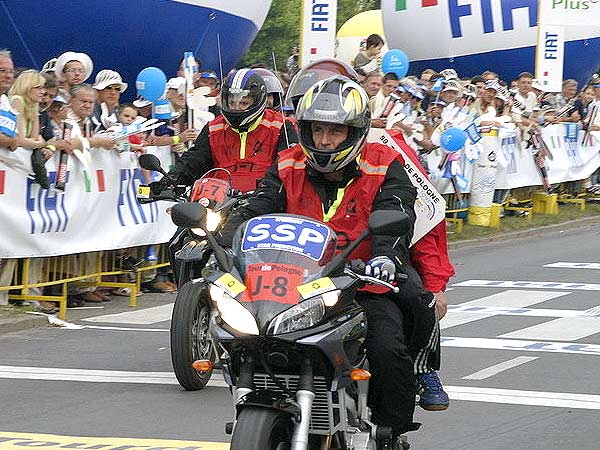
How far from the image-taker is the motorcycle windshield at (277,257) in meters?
5.30

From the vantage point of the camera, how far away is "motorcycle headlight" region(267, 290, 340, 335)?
17.2 ft

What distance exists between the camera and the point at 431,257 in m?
6.56

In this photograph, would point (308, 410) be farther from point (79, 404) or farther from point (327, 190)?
point (79, 404)

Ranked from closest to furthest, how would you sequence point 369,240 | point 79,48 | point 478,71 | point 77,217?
point 369,240
point 77,217
point 79,48
point 478,71

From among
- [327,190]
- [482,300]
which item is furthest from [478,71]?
[327,190]

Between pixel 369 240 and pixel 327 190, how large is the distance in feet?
0.95

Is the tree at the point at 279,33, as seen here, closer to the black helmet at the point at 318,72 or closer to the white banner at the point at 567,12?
the white banner at the point at 567,12

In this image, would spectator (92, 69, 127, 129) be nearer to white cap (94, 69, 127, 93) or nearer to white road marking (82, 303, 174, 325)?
white cap (94, 69, 127, 93)

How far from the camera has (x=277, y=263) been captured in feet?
17.7

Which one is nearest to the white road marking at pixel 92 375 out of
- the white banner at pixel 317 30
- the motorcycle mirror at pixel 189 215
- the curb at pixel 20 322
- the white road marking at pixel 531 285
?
the curb at pixel 20 322

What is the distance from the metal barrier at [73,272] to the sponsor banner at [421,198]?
20.6 feet

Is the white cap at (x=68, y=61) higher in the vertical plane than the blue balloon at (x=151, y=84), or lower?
higher

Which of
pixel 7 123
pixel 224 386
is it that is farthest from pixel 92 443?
pixel 7 123

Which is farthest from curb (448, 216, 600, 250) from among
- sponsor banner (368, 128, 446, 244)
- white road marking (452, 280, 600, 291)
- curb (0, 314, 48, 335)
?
sponsor banner (368, 128, 446, 244)
